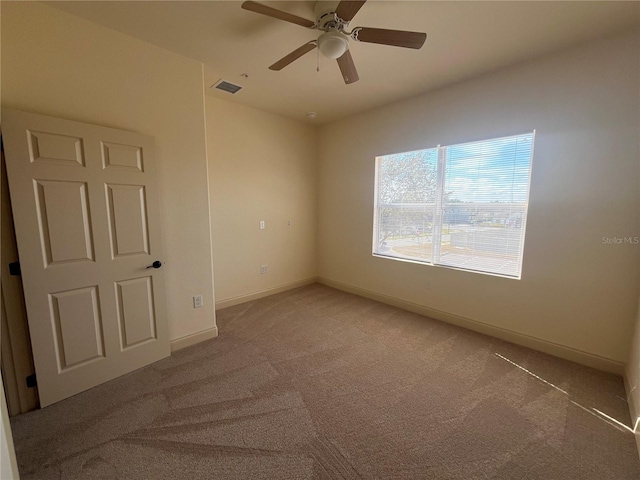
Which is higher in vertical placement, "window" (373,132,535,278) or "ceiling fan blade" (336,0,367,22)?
"ceiling fan blade" (336,0,367,22)

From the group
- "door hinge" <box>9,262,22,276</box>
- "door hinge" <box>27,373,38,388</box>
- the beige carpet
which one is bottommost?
the beige carpet

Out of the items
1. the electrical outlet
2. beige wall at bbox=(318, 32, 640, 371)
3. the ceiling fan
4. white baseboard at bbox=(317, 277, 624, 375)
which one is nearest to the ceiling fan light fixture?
the ceiling fan

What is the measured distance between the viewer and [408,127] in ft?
11.0

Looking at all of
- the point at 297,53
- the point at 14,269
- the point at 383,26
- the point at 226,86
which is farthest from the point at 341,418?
the point at 226,86

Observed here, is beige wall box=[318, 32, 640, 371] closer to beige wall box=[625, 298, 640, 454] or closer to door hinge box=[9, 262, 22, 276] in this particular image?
beige wall box=[625, 298, 640, 454]

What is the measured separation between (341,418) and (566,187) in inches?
110

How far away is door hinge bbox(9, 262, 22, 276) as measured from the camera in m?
1.71

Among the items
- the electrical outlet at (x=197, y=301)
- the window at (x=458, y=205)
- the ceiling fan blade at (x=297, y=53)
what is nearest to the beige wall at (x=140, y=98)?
the electrical outlet at (x=197, y=301)

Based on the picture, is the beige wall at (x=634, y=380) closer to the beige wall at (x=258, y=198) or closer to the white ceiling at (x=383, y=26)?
the white ceiling at (x=383, y=26)

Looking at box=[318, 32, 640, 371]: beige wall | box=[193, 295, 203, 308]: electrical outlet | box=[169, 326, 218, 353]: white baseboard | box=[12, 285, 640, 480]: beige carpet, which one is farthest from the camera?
box=[193, 295, 203, 308]: electrical outlet

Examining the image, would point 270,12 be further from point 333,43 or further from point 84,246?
point 84,246

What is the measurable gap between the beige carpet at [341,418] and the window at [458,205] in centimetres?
103

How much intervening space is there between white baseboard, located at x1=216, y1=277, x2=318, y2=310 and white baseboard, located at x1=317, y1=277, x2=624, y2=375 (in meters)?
1.30

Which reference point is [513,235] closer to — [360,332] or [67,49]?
[360,332]
